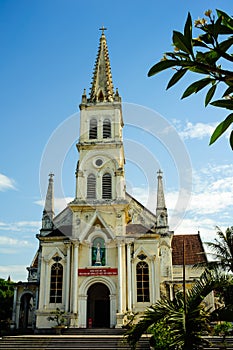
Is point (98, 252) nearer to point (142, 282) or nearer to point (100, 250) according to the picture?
point (100, 250)

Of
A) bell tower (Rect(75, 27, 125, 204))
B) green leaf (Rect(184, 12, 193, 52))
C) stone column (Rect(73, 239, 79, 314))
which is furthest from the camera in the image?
bell tower (Rect(75, 27, 125, 204))

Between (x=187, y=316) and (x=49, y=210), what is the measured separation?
25.4 meters

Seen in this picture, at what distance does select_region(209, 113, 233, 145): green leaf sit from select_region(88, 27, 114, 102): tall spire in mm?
29723

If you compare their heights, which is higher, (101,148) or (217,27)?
(101,148)

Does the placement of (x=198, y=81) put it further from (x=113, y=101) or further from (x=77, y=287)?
(x=113, y=101)

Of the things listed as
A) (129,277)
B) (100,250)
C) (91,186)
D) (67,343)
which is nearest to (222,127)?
(67,343)

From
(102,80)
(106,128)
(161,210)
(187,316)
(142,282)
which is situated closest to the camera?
(187,316)

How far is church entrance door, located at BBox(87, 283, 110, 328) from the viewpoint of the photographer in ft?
88.1

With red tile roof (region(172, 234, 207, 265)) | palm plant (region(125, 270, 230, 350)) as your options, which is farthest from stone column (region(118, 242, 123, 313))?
palm plant (region(125, 270, 230, 350))

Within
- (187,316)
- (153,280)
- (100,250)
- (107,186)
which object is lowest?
(187,316)

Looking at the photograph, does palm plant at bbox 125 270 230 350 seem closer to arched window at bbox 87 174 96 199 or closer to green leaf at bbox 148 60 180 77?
green leaf at bbox 148 60 180 77

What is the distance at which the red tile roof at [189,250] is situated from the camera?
109 feet

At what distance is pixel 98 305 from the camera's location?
27.5m

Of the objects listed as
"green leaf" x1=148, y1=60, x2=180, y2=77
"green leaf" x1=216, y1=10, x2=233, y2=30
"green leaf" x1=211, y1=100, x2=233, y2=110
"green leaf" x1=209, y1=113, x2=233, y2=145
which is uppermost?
"green leaf" x1=216, y1=10, x2=233, y2=30
